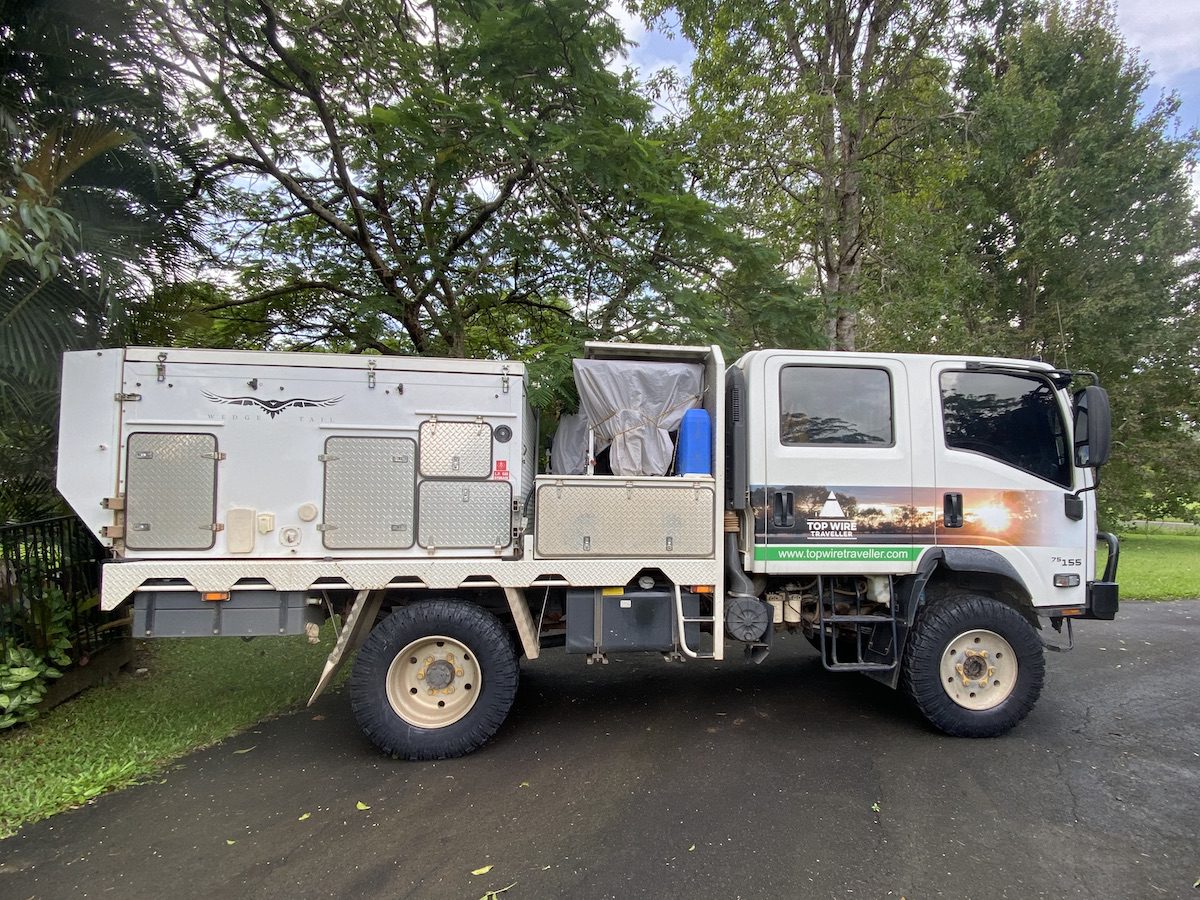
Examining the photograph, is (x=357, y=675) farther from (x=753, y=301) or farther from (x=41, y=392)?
(x=753, y=301)

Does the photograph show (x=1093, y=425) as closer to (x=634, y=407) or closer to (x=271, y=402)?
(x=634, y=407)

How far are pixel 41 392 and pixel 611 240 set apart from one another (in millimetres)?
5356

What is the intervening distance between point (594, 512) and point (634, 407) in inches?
32.0

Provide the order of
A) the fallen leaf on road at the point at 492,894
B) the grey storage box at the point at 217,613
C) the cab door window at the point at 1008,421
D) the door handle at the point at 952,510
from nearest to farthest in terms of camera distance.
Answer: the fallen leaf on road at the point at 492,894 < the grey storage box at the point at 217,613 < the door handle at the point at 952,510 < the cab door window at the point at 1008,421

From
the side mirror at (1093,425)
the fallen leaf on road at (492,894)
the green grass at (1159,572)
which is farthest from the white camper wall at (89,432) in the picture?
the green grass at (1159,572)

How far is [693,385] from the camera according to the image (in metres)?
4.61

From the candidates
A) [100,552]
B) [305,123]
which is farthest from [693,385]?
[305,123]

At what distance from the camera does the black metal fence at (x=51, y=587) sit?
462 cm

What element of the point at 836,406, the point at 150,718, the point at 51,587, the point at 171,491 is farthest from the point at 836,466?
the point at 51,587

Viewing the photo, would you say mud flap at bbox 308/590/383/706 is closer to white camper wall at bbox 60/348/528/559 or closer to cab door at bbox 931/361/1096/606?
white camper wall at bbox 60/348/528/559

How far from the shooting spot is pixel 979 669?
178 inches

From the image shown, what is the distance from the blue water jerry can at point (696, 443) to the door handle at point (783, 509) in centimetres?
48

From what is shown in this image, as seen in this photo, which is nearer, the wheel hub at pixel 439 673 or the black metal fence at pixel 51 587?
the wheel hub at pixel 439 673

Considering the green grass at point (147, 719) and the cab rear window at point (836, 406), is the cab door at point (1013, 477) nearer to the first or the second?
the cab rear window at point (836, 406)
